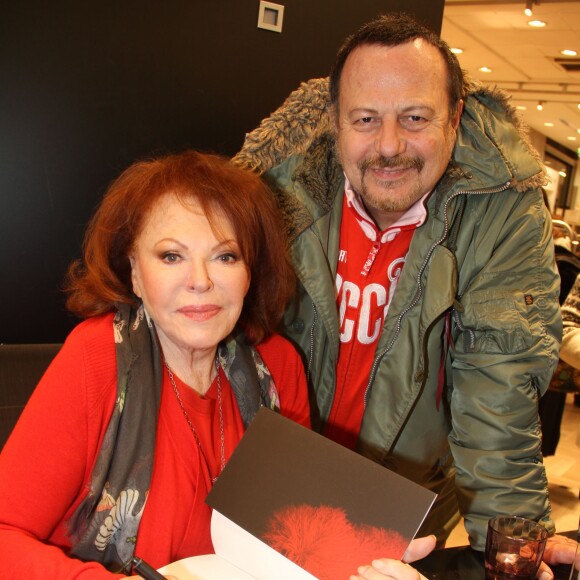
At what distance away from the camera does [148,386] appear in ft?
4.26

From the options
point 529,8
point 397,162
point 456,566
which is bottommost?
point 456,566

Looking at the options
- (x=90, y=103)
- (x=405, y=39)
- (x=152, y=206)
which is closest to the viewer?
(x=152, y=206)

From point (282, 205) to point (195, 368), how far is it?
55 centimetres

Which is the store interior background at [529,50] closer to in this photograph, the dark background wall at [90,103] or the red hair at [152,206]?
the dark background wall at [90,103]

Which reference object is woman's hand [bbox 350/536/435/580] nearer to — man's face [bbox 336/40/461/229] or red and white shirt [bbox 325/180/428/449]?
red and white shirt [bbox 325/180/428/449]

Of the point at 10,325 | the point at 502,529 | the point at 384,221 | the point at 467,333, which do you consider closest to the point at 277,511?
the point at 502,529

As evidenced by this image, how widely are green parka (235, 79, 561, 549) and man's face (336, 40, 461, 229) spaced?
9 cm

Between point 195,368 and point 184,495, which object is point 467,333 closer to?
point 195,368

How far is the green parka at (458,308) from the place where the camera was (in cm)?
159

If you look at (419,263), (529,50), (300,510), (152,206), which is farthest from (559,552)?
(529,50)

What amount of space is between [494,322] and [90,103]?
1325 millimetres

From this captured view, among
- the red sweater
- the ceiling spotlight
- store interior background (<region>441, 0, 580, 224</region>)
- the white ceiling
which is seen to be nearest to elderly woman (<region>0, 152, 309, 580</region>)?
the red sweater

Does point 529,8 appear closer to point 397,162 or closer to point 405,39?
point 405,39

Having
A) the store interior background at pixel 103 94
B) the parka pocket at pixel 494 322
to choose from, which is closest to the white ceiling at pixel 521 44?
the store interior background at pixel 103 94
